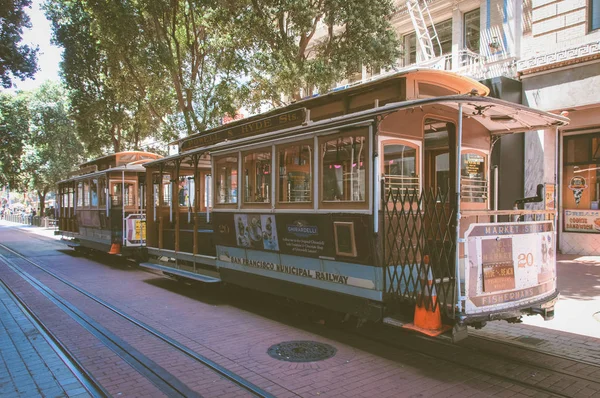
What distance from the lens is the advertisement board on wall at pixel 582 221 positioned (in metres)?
13.5

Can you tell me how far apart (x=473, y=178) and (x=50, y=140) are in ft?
112

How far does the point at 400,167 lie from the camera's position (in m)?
6.05

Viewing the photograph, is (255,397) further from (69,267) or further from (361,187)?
(69,267)

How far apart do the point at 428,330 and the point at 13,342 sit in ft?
18.7

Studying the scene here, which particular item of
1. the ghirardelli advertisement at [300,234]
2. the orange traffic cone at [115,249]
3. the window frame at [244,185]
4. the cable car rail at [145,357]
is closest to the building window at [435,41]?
the window frame at [244,185]

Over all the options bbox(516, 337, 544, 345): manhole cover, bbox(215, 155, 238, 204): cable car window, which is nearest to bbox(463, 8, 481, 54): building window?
bbox(215, 155, 238, 204): cable car window

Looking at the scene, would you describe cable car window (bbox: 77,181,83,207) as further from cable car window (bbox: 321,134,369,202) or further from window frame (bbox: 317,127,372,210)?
cable car window (bbox: 321,134,369,202)

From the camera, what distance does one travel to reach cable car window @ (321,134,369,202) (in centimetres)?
591

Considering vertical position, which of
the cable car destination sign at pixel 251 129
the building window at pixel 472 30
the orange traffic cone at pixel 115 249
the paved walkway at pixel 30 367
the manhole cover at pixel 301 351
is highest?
the building window at pixel 472 30

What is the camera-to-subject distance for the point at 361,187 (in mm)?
5895

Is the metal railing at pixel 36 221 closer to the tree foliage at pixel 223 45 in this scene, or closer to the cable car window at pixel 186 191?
the tree foliage at pixel 223 45

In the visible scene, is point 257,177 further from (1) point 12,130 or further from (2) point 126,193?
(1) point 12,130

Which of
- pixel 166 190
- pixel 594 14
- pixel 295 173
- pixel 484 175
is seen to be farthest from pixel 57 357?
pixel 594 14

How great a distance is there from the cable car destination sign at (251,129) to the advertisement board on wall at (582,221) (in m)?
11.0
